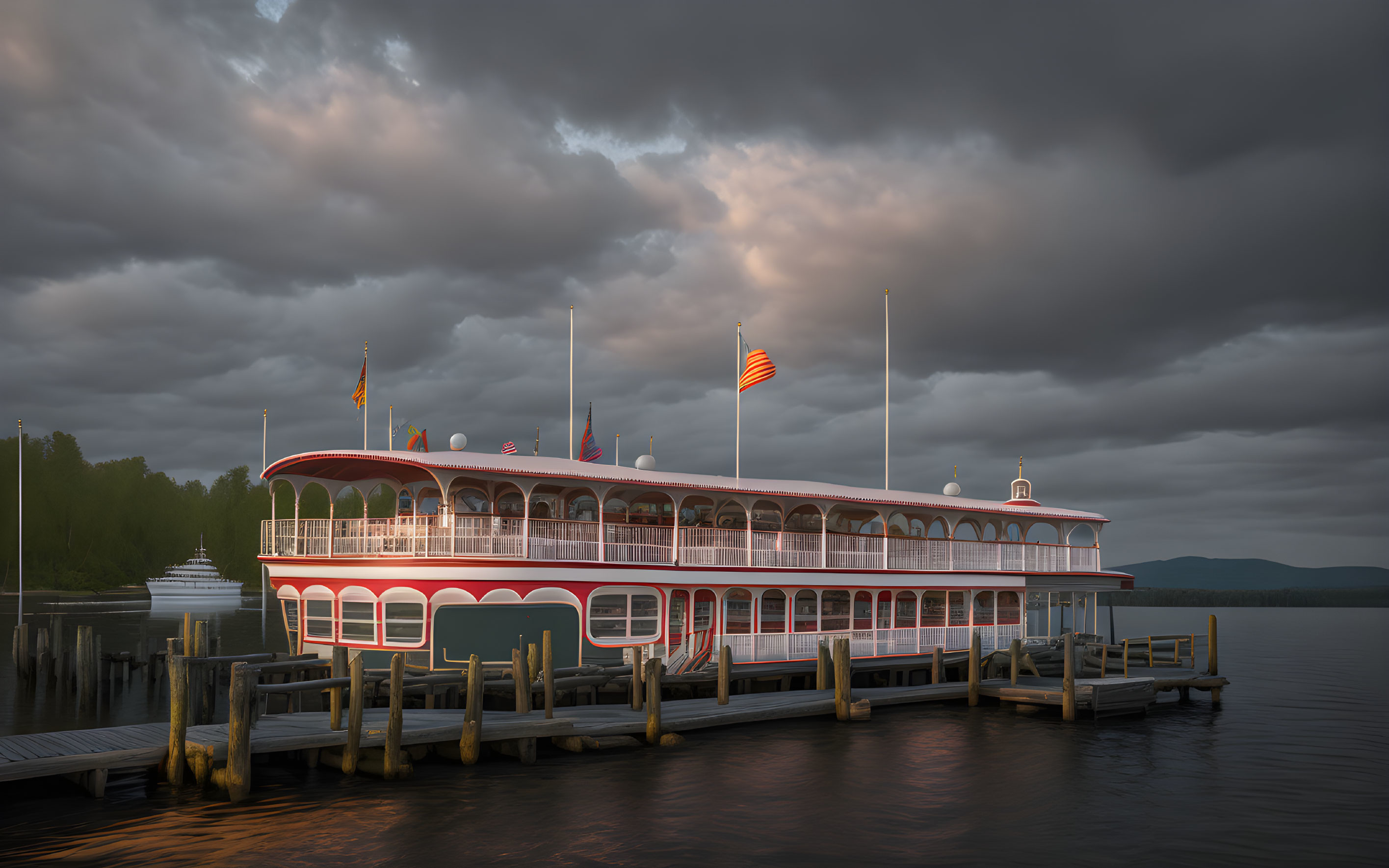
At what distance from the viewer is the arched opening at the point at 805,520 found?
37.2 meters

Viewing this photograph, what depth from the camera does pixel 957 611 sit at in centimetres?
3906

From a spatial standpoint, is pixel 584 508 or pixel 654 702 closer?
pixel 654 702

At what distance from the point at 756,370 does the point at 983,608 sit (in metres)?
14.4

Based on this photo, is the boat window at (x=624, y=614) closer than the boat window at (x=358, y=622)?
No

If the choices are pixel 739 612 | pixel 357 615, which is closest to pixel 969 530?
pixel 739 612

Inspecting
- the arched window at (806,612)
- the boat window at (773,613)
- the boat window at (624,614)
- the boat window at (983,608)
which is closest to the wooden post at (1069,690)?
the arched window at (806,612)

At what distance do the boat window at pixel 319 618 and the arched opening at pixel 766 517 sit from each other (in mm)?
14365

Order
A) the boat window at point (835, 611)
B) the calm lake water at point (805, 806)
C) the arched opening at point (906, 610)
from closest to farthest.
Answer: the calm lake water at point (805, 806) < the boat window at point (835, 611) < the arched opening at point (906, 610)

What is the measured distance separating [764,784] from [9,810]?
13.6 metres

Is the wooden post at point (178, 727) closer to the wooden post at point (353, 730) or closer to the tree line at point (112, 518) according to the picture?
the wooden post at point (353, 730)

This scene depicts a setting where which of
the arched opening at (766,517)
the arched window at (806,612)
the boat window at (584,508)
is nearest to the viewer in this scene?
the boat window at (584,508)

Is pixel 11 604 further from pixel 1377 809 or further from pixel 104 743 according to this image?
pixel 1377 809

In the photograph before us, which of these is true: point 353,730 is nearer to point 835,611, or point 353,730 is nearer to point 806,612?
point 806,612

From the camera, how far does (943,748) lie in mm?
24594
